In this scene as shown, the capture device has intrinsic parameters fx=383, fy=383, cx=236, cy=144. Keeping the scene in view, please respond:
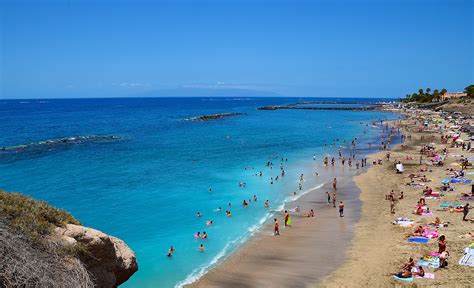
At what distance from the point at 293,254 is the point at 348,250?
2.85m

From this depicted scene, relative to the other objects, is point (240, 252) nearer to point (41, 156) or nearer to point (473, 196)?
point (473, 196)

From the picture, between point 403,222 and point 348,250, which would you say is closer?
point 348,250

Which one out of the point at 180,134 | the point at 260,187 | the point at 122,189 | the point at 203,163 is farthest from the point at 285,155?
the point at 180,134

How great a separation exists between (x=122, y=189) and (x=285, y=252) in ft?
60.7

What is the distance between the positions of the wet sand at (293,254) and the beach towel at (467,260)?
508 centimetres

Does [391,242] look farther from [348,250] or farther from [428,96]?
[428,96]

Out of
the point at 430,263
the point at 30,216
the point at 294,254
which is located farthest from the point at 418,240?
the point at 30,216

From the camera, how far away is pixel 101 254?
9.10 m

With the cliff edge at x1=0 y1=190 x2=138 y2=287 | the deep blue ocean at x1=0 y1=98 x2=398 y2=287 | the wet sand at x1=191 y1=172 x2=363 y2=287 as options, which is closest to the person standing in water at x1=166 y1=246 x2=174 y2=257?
the deep blue ocean at x1=0 y1=98 x2=398 y2=287

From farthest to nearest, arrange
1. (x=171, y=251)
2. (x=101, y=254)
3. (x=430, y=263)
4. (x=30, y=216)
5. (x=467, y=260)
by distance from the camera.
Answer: (x=171, y=251)
(x=430, y=263)
(x=467, y=260)
(x=101, y=254)
(x=30, y=216)

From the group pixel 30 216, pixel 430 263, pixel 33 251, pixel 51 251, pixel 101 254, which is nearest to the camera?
pixel 33 251

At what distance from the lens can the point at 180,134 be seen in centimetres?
7512

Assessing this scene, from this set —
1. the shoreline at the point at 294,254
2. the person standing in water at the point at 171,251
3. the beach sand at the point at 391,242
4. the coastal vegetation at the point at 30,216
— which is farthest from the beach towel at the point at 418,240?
the coastal vegetation at the point at 30,216

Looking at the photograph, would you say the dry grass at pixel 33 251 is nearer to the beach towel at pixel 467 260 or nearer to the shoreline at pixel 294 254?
the shoreline at pixel 294 254
